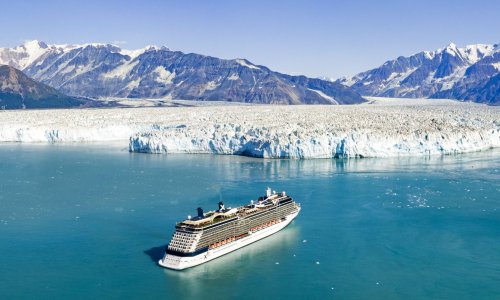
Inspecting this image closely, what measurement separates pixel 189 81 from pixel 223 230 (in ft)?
479

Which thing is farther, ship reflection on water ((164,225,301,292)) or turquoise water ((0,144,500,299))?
ship reflection on water ((164,225,301,292))

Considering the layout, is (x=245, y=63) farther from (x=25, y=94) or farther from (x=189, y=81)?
(x=25, y=94)

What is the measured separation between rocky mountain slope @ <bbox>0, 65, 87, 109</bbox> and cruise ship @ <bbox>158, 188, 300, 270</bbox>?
3978 inches

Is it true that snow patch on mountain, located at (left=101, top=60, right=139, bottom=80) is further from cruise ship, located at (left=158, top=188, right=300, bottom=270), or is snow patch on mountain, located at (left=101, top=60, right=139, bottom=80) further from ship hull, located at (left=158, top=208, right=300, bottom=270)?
ship hull, located at (left=158, top=208, right=300, bottom=270)

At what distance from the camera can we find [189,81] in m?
166

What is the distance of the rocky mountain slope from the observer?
11812 centimetres

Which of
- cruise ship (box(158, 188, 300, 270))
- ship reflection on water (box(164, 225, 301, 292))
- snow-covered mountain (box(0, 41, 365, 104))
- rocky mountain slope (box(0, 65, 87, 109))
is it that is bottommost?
ship reflection on water (box(164, 225, 301, 292))

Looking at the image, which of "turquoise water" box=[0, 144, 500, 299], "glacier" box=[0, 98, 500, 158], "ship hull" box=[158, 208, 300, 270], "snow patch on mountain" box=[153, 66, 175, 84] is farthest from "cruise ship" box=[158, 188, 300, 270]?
"snow patch on mountain" box=[153, 66, 175, 84]

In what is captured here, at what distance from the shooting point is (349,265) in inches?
835

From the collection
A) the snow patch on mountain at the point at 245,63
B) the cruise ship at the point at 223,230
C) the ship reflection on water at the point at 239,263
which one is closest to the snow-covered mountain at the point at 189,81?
the snow patch on mountain at the point at 245,63

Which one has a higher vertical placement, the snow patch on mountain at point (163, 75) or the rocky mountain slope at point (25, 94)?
the snow patch on mountain at point (163, 75)

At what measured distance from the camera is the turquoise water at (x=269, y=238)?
1928cm

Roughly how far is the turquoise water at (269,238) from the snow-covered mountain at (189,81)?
109386 millimetres

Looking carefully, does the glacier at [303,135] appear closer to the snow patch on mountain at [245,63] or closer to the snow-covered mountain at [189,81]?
the snow-covered mountain at [189,81]
